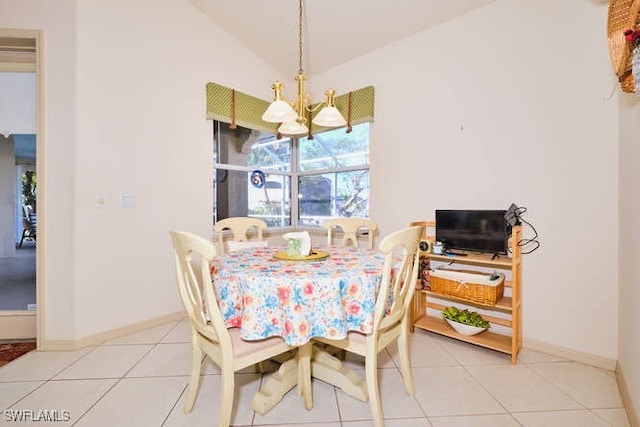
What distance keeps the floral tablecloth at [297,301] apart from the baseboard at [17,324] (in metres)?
2.12

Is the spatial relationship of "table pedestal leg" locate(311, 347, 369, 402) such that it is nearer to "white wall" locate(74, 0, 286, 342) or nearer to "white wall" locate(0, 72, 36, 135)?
"white wall" locate(74, 0, 286, 342)

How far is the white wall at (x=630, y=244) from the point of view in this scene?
138 cm

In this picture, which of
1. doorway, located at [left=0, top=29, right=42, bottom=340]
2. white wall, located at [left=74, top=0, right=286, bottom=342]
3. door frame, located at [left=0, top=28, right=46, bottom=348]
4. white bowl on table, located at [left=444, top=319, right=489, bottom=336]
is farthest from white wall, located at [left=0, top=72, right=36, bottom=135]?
white bowl on table, located at [left=444, top=319, right=489, bottom=336]

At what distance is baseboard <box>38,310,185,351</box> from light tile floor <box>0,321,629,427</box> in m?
0.06

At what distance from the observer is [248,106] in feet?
10.5

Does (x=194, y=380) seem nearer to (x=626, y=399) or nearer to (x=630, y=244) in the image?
(x=626, y=399)

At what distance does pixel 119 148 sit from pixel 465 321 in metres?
3.05

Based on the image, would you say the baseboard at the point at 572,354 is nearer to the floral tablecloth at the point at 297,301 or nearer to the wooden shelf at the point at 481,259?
the wooden shelf at the point at 481,259

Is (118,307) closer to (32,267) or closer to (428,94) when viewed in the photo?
(32,267)

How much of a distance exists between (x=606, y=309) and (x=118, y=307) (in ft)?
11.6

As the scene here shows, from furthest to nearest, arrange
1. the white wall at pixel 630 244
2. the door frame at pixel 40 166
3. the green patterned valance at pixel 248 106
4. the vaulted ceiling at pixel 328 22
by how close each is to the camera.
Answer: the green patterned valance at pixel 248 106 < the vaulted ceiling at pixel 328 22 < the door frame at pixel 40 166 < the white wall at pixel 630 244

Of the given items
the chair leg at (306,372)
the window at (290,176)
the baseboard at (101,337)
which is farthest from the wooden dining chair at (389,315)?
the baseboard at (101,337)

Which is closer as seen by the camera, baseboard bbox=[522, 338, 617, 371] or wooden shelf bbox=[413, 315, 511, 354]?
baseboard bbox=[522, 338, 617, 371]

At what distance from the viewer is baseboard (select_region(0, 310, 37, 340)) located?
228 cm
